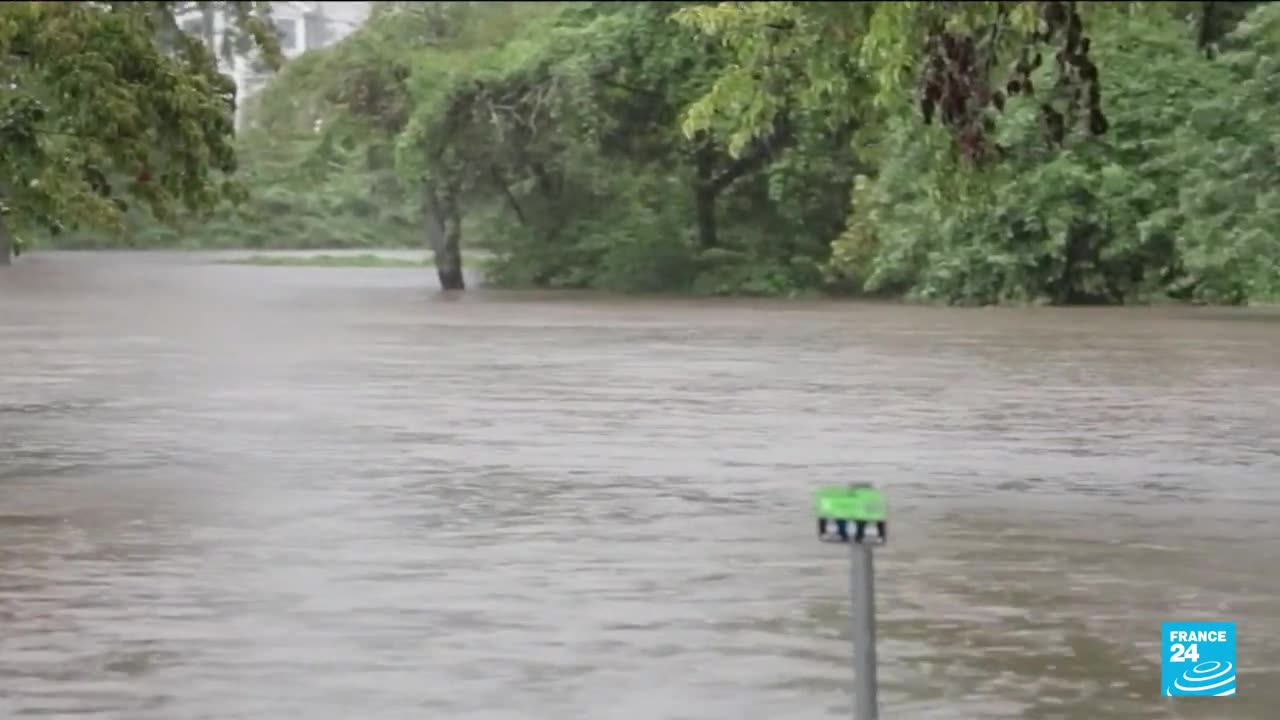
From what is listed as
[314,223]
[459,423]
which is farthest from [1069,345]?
[314,223]

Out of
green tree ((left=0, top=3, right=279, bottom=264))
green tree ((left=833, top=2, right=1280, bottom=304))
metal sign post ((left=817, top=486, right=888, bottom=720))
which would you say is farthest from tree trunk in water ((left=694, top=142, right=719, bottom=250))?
metal sign post ((left=817, top=486, right=888, bottom=720))

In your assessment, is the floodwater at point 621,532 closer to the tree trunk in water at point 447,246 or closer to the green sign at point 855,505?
the green sign at point 855,505

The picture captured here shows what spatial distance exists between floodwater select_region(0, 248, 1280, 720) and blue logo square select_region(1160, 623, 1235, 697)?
0.10 m

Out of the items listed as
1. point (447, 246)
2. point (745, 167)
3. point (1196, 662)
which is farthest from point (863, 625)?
point (447, 246)

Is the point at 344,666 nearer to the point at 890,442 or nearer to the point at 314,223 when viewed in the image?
the point at 890,442

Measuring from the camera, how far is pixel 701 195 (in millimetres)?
56719

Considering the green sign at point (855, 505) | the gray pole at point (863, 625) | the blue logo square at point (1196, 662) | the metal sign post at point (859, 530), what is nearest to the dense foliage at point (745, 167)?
the blue logo square at point (1196, 662)

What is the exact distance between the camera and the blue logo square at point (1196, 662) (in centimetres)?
1016

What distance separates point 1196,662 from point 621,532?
5.04 meters

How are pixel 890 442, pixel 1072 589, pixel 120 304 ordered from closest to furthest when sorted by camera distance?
1. pixel 1072 589
2. pixel 890 442
3. pixel 120 304

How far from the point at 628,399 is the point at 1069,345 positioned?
10382mm

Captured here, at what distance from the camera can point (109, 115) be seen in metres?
16.9

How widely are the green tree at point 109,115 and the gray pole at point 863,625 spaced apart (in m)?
10.1

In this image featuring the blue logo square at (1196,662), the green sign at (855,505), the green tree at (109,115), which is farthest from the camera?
the green tree at (109,115)
